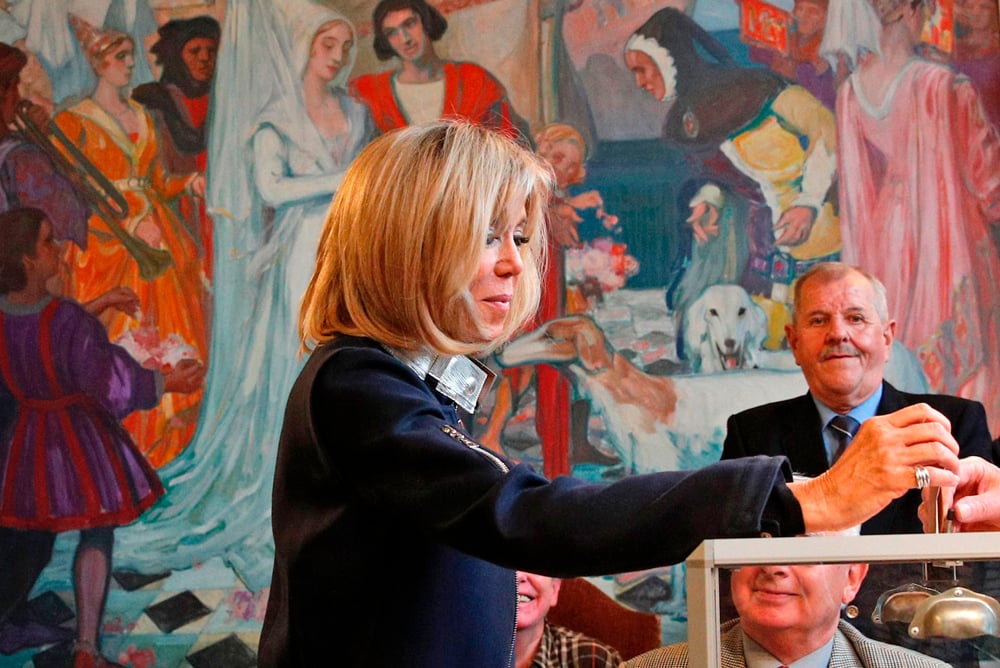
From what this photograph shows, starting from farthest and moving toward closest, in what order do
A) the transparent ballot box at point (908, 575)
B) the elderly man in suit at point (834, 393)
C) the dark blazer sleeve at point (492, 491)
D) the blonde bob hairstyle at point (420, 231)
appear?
the elderly man in suit at point (834, 393) → the blonde bob hairstyle at point (420, 231) → the dark blazer sleeve at point (492, 491) → the transparent ballot box at point (908, 575)

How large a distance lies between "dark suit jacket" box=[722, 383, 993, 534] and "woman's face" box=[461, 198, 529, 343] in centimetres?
279

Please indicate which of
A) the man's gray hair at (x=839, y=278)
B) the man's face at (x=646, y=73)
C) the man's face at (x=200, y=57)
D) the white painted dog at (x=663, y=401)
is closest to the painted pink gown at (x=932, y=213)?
the white painted dog at (x=663, y=401)

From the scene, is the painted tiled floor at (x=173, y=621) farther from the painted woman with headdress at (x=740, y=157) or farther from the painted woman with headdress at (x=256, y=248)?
the painted woman with headdress at (x=740, y=157)

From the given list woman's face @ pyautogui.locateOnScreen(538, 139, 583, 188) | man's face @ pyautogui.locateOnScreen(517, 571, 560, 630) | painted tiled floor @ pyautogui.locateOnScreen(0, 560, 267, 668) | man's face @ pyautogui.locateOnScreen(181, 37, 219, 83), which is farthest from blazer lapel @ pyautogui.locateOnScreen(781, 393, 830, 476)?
man's face @ pyautogui.locateOnScreen(181, 37, 219, 83)

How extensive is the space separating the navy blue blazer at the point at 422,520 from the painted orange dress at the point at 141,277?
4.55 meters

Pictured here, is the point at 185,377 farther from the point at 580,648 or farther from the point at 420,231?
the point at 420,231

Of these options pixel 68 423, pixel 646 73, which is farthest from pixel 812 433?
pixel 68 423

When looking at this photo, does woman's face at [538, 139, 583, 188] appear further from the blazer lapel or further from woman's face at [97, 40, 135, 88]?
woman's face at [97, 40, 135, 88]

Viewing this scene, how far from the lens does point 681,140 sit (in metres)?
6.27

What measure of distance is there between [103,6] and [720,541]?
6028 millimetres

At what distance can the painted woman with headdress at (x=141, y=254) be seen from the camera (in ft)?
20.3

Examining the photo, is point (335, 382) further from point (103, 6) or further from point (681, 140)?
point (103, 6)

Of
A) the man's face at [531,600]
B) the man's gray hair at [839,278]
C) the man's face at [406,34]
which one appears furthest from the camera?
the man's face at [406,34]

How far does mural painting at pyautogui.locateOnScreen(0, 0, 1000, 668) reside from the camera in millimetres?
6012
